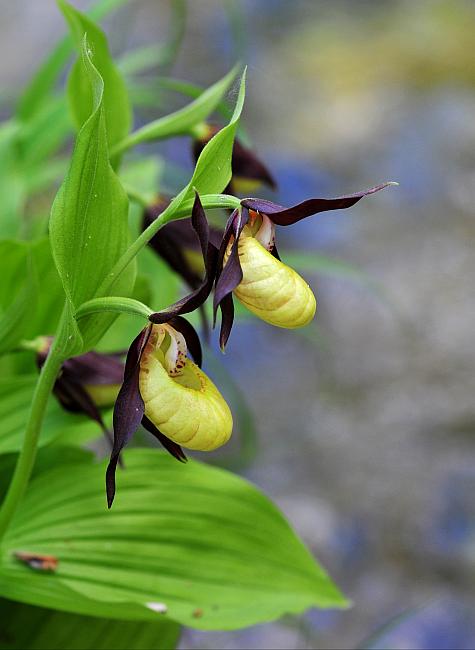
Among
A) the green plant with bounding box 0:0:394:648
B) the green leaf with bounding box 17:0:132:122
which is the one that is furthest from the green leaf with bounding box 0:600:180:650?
the green leaf with bounding box 17:0:132:122

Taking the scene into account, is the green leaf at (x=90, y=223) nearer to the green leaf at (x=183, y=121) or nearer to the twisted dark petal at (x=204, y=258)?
the twisted dark petal at (x=204, y=258)

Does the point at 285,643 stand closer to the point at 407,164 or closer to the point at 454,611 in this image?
the point at 454,611

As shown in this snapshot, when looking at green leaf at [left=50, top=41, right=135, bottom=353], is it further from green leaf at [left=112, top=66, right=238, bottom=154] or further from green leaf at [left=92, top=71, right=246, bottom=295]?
green leaf at [left=112, top=66, right=238, bottom=154]

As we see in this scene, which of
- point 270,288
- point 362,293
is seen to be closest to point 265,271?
point 270,288

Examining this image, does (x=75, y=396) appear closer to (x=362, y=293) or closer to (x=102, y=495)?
(x=102, y=495)

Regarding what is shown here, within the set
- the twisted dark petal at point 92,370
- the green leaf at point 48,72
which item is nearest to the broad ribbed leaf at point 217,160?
the twisted dark petal at point 92,370

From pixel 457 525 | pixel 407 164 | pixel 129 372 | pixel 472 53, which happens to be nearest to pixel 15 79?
pixel 407 164
